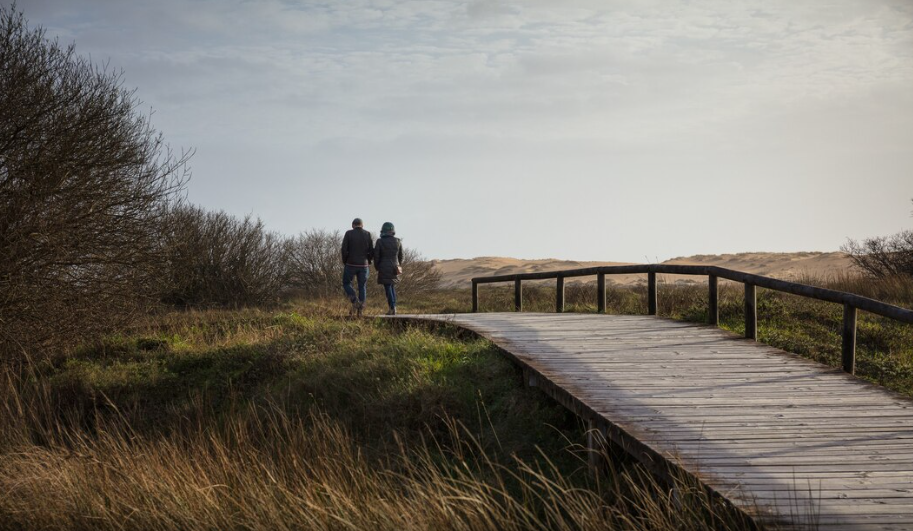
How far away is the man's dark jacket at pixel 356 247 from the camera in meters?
15.7

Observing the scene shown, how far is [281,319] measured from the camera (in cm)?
1642

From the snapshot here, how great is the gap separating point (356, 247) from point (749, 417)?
10.7m

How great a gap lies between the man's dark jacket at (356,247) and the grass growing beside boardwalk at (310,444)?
1.28 metres

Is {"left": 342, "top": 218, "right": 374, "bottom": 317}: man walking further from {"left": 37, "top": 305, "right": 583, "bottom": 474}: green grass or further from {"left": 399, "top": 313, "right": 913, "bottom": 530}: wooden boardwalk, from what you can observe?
{"left": 399, "top": 313, "right": 913, "bottom": 530}: wooden boardwalk

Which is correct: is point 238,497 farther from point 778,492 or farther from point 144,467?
point 778,492

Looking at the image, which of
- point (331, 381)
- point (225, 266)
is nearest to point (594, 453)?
point (331, 381)

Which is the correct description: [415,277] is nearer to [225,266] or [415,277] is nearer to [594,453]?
[225,266]

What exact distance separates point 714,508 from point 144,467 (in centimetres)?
466

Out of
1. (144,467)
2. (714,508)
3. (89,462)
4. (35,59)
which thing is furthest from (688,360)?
(35,59)

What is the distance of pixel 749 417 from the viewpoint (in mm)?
5941

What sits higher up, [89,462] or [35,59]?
[35,59]

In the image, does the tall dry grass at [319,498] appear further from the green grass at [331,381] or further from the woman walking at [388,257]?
the woman walking at [388,257]

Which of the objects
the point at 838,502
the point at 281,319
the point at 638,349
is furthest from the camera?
the point at 281,319

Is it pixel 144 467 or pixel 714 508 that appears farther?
pixel 144 467
